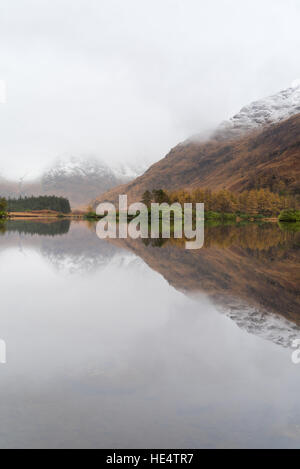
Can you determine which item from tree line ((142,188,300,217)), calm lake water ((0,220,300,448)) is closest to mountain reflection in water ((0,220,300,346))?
calm lake water ((0,220,300,448))

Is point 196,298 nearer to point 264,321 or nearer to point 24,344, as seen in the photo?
point 264,321

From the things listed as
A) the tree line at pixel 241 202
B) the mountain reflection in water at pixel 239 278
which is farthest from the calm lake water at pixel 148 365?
the tree line at pixel 241 202

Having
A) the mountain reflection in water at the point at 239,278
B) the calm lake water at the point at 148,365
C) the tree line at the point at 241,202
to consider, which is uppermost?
the tree line at the point at 241,202

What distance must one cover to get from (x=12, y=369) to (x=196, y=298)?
6455 millimetres

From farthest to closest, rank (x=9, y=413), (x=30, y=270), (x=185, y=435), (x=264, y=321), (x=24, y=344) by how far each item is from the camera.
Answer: (x=30, y=270) → (x=264, y=321) → (x=24, y=344) → (x=9, y=413) → (x=185, y=435)

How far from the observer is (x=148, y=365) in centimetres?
641

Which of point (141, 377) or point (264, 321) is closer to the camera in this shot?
point (141, 377)

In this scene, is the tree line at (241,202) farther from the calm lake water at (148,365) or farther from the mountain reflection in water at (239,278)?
the calm lake water at (148,365)

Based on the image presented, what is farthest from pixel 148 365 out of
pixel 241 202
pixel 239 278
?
pixel 241 202

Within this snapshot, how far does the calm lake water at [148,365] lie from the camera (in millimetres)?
4543

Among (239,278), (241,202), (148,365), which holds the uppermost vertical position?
(241,202)

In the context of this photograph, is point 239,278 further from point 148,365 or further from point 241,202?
point 241,202

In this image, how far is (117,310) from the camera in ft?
33.1
